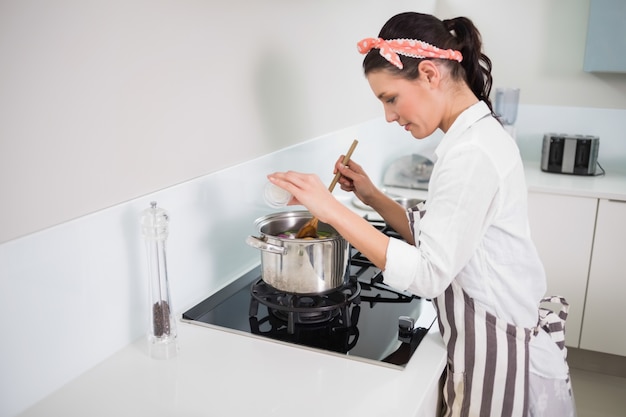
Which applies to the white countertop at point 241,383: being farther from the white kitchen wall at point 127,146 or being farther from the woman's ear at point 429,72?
the woman's ear at point 429,72

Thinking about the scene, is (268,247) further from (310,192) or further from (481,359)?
(481,359)

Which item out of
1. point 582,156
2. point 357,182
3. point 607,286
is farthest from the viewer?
point 582,156

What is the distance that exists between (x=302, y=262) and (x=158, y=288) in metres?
0.30

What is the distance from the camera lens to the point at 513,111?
10.1 feet

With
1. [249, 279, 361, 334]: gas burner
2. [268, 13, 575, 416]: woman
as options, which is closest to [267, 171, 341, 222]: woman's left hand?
[268, 13, 575, 416]: woman

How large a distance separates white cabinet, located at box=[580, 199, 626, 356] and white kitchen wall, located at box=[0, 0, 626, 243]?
1.21 m

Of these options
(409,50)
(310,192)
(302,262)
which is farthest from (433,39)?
(302,262)

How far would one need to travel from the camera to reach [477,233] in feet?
3.67

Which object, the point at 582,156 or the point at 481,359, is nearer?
the point at 481,359

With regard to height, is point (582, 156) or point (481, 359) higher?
point (582, 156)

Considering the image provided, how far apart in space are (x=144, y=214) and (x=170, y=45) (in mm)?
363

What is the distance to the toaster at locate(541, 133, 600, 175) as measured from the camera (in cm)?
283

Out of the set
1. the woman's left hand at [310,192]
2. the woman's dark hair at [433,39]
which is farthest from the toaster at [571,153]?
the woman's left hand at [310,192]

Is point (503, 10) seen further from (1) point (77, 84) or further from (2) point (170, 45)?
(1) point (77, 84)
